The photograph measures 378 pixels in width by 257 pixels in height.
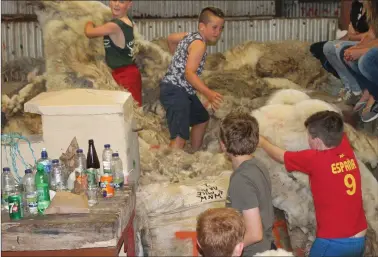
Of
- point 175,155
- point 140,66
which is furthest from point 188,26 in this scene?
point 175,155

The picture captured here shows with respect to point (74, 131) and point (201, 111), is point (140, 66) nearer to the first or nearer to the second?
point (201, 111)

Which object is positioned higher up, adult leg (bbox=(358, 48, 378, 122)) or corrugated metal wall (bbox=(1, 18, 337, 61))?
corrugated metal wall (bbox=(1, 18, 337, 61))

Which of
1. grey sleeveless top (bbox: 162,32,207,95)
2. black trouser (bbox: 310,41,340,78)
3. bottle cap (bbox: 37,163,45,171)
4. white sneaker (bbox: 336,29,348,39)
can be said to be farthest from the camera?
white sneaker (bbox: 336,29,348,39)

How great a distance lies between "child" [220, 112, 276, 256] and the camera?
3.53 metres

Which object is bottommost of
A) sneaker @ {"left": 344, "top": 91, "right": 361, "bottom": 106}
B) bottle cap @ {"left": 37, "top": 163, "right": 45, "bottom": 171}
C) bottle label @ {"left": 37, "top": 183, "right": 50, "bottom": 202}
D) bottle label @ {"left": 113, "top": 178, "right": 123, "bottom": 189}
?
bottle label @ {"left": 113, "top": 178, "right": 123, "bottom": 189}

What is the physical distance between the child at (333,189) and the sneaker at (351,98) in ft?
8.47

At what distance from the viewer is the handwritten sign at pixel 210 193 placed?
5262 millimetres

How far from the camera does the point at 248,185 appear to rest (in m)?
3.59

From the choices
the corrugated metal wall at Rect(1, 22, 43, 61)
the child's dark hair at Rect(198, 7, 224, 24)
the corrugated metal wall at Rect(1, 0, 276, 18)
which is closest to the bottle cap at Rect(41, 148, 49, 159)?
the child's dark hair at Rect(198, 7, 224, 24)

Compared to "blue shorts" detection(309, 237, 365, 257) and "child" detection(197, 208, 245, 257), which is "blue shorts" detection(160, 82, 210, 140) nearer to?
"blue shorts" detection(309, 237, 365, 257)

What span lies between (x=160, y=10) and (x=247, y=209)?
24.7 feet

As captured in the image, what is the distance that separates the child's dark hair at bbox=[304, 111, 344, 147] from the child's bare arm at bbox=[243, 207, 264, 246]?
2.95 ft

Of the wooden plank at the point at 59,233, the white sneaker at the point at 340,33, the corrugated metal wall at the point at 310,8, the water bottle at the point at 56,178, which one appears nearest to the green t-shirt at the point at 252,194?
the wooden plank at the point at 59,233

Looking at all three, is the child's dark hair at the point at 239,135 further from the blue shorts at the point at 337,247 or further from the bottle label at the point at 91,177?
the bottle label at the point at 91,177
